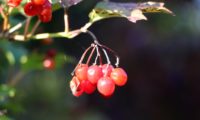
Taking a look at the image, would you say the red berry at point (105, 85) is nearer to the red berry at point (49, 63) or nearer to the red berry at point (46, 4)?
the red berry at point (46, 4)

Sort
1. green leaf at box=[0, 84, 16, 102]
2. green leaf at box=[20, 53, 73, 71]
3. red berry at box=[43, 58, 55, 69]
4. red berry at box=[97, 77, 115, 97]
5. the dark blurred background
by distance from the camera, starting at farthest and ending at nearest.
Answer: the dark blurred background < green leaf at box=[20, 53, 73, 71] < red berry at box=[43, 58, 55, 69] < green leaf at box=[0, 84, 16, 102] < red berry at box=[97, 77, 115, 97]

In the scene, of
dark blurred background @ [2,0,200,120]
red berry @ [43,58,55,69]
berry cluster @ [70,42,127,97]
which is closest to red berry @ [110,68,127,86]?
berry cluster @ [70,42,127,97]

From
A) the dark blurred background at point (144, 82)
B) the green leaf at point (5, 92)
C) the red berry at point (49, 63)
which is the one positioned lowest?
the dark blurred background at point (144, 82)

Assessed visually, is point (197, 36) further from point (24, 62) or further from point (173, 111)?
point (24, 62)

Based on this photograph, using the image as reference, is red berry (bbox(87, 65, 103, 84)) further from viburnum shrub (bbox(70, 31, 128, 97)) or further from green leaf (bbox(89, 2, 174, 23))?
green leaf (bbox(89, 2, 174, 23))

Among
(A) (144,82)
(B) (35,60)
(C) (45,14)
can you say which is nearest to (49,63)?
(B) (35,60)

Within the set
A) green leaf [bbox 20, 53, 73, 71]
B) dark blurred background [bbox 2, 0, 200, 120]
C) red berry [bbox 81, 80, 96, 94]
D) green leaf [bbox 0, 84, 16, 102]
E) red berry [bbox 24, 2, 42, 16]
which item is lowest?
dark blurred background [bbox 2, 0, 200, 120]

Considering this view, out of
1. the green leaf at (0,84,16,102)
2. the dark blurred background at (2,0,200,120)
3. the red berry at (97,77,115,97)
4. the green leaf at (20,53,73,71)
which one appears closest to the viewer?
the red berry at (97,77,115,97)

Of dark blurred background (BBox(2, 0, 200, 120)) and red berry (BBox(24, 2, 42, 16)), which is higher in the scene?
red berry (BBox(24, 2, 42, 16))

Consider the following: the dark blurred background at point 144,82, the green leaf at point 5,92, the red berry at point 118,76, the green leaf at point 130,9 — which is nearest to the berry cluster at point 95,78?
the red berry at point 118,76
